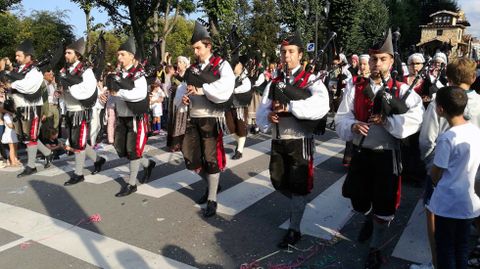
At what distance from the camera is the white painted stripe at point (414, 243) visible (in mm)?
3836

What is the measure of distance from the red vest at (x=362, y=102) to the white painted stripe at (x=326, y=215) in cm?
137

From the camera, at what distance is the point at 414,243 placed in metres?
4.12

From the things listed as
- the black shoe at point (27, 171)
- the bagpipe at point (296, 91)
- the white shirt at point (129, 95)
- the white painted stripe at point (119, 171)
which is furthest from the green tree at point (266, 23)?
the bagpipe at point (296, 91)

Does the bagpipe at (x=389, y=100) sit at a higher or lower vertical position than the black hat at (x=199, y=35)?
lower

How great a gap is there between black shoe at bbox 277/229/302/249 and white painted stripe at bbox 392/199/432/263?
93cm

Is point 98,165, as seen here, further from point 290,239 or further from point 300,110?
point 300,110

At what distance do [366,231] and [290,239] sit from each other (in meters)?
0.82

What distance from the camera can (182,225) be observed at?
4.62 meters

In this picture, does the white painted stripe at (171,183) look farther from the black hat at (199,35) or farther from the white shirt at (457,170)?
the white shirt at (457,170)

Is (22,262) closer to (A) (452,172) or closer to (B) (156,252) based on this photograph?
(B) (156,252)

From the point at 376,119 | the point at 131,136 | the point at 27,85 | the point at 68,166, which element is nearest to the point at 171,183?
the point at 131,136

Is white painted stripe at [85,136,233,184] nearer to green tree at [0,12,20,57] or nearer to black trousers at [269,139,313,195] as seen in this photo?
black trousers at [269,139,313,195]

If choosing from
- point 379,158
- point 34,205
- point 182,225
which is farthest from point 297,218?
point 34,205

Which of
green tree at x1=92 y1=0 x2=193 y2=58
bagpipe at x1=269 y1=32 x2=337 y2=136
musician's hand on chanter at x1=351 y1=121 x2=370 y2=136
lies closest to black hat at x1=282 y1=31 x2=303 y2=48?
bagpipe at x1=269 y1=32 x2=337 y2=136
